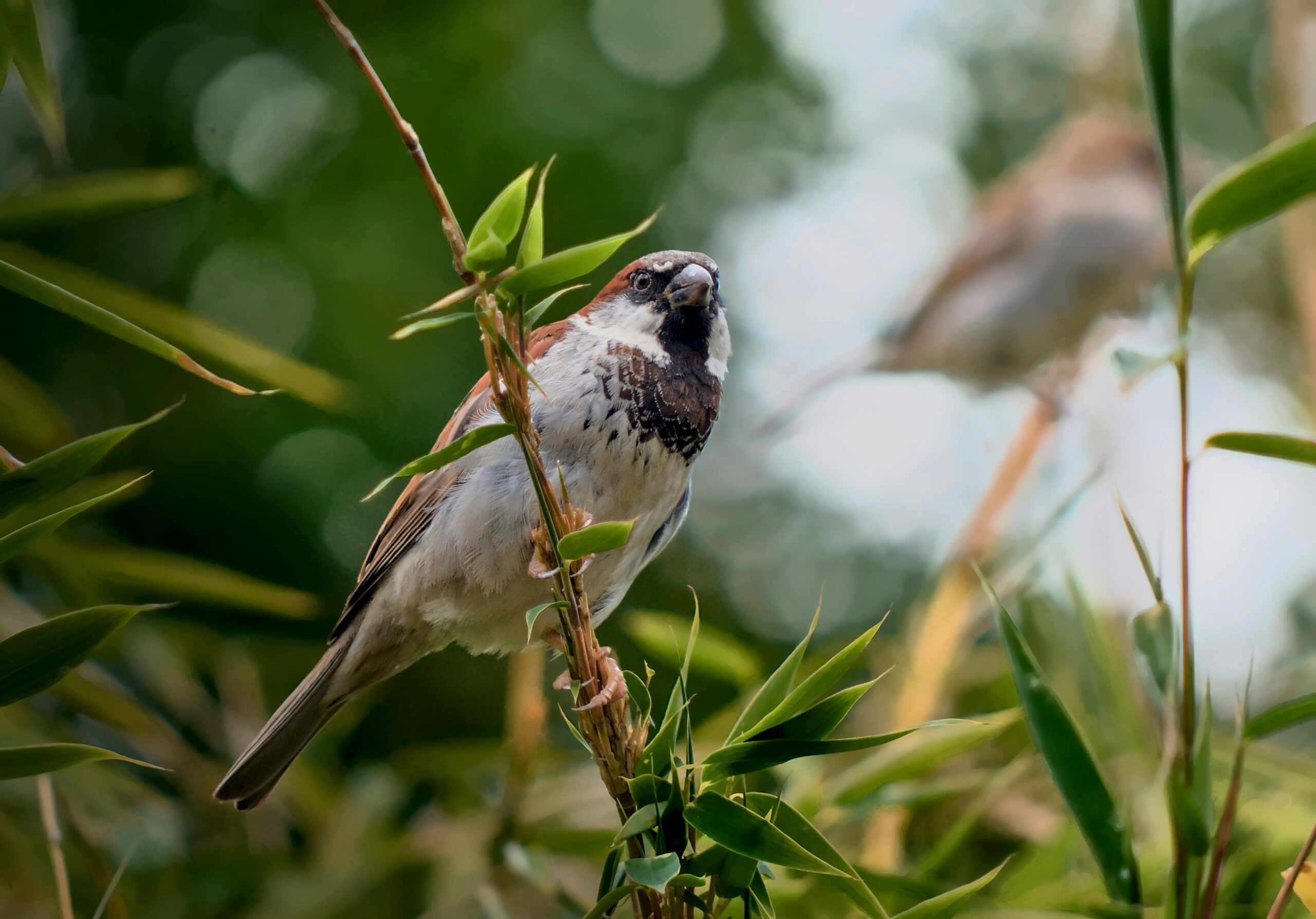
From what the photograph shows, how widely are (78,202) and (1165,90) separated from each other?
4.29 feet

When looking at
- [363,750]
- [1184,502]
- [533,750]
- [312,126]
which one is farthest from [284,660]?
[1184,502]

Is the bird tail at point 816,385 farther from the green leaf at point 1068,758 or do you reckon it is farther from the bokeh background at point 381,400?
the green leaf at point 1068,758

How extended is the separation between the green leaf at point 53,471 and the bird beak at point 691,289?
0.75 meters

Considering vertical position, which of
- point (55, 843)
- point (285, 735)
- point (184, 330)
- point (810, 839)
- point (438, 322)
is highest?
point (438, 322)

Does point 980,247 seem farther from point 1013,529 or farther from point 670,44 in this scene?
point 1013,529

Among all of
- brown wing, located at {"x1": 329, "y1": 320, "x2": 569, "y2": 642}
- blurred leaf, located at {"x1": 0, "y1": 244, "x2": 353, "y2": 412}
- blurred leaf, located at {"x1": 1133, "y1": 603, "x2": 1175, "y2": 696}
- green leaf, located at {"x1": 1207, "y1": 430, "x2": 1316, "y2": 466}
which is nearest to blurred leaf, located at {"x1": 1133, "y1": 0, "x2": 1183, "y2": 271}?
green leaf, located at {"x1": 1207, "y1": 430, "x2": 1316, "y2": 466}

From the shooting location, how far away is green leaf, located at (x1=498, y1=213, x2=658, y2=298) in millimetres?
674

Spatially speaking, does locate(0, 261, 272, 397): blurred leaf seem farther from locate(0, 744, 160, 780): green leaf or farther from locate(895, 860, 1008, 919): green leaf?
locate(895, 860, 1008, 919): green leaf

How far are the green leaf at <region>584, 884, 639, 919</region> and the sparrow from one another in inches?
104

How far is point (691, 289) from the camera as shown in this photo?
141 cm

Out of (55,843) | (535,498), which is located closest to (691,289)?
(535,498)

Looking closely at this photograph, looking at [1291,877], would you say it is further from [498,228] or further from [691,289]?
[691,289]

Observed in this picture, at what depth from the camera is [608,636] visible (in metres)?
2.42

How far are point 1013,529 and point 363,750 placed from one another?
1.77 m
